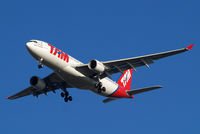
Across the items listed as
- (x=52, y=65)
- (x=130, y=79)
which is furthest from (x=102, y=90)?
(x=130, y=79)

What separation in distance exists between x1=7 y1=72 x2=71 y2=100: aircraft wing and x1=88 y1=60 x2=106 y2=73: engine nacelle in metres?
5.08

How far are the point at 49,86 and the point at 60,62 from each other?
20.5 ft

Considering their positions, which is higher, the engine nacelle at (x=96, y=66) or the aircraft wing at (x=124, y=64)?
the aircraft wing at (x=124, y=64)

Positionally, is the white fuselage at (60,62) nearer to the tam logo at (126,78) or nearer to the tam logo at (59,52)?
the tam logo at (59,52)

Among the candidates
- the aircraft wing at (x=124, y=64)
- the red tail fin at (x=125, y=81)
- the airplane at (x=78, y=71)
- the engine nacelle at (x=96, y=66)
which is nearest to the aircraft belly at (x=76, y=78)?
the airplane at (x=78, y=71)

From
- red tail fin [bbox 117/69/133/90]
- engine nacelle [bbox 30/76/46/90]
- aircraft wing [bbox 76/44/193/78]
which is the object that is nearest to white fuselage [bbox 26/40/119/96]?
aircraft wing [bbox 76/44/193/78]

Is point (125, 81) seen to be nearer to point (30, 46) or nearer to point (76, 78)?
point (76, 78)

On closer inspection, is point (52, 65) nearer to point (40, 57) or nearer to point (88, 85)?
point (40, 57)

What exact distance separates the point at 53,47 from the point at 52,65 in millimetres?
1799

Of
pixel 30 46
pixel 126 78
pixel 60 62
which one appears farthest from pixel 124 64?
pixel 126 78

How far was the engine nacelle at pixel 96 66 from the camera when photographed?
3359 centimetres

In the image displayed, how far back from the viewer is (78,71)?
1359 inches

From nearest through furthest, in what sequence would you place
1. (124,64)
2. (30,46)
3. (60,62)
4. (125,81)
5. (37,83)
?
(30,46) → (60,62) → (124,64) → (37,83) → (125,81)

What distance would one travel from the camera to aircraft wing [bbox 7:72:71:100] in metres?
37.8
